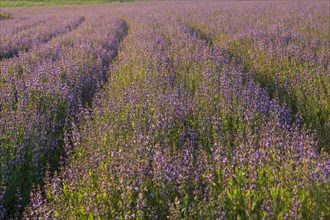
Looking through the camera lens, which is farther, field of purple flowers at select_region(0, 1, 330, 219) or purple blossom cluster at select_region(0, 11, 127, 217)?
purple blossom cluster at select_region(0, 11, 127, 217)

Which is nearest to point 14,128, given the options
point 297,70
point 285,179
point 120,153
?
point 120,153

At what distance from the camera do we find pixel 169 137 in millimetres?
3314

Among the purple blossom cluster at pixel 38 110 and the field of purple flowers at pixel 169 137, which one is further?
the purple blossom cluster at pixel 38 110

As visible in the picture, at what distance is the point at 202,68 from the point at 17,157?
2.87 m

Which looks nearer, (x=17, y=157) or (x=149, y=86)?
(x=17, y=157)

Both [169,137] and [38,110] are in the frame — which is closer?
[169,137]

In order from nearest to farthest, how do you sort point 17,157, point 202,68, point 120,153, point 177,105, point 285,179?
point 285,179 → point 120,153 → point 17,157 → point 177,105 → point 202,68

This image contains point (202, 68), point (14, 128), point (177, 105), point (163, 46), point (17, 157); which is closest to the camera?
point (17, 157)

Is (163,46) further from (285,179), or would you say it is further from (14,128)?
(285,179)

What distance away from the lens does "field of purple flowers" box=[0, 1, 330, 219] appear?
220cm

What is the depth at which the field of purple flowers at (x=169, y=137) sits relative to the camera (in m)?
2.20

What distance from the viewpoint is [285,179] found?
7.27 feet

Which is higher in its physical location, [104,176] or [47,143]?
[104,176]

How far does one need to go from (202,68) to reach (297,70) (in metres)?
1.38
